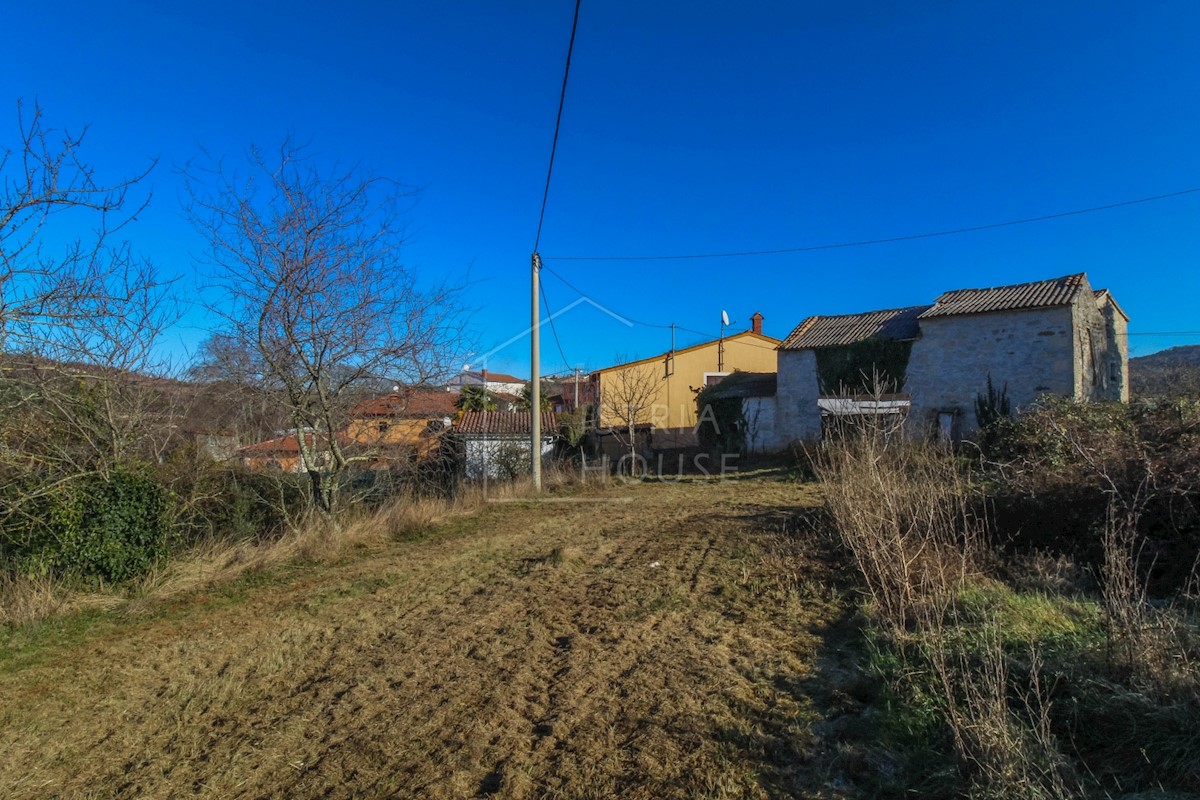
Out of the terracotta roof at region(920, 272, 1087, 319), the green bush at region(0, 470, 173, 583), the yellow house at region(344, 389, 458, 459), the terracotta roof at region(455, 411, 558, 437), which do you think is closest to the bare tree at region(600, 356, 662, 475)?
the terracotta roof at region(455, 411, 558, 437)

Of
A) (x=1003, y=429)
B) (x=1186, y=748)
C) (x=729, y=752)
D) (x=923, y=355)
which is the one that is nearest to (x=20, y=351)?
(x=729, y=752)

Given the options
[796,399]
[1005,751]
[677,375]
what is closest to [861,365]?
[796,399]

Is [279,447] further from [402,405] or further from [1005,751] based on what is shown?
[1005,751]

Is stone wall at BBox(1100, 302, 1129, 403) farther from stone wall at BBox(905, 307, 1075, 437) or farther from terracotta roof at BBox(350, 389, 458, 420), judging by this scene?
terracotta roof at BBox(350, 389, 458, 420)

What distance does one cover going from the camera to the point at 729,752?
2951 millimetres

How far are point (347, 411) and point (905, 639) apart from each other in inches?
321

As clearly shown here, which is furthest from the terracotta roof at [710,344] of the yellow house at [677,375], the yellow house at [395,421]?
the yellow house at [395,421]

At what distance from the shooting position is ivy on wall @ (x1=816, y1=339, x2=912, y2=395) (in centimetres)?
1883

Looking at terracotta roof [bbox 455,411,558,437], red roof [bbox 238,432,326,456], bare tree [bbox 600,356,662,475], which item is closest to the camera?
red roof [bbox 238,432,326,456]

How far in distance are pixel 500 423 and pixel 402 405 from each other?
1197 cm

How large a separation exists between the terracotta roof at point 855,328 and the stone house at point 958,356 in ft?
0.12

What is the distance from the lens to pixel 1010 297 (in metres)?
17.3

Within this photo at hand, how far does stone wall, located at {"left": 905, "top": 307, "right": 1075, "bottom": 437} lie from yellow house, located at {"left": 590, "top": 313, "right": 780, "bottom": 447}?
11517 millimetres

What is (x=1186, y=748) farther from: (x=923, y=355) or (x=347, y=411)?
(x=923, y=355)
